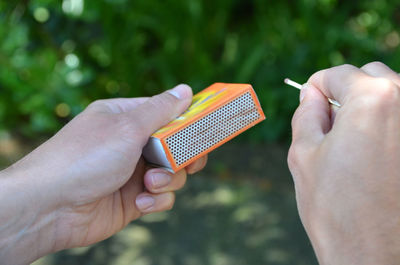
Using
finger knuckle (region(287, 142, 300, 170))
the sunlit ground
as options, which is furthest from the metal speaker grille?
the sunlit ground

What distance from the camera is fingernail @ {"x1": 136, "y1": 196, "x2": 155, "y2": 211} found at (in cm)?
143

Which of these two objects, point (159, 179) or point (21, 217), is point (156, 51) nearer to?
point (159, 179)

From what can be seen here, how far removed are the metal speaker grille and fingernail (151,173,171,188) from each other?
0.69ft

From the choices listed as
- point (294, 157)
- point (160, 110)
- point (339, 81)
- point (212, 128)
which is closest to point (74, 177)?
point (160, 110)

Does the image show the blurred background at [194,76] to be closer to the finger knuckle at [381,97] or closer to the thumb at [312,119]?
the thumb at [312,119]

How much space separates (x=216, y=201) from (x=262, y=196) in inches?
10.5

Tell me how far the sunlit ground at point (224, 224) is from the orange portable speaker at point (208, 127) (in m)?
1.24

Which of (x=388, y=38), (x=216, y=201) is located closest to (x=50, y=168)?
(x=216, y=201)

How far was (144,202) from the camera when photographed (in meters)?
1.43

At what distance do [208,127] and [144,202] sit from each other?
40 centimetres

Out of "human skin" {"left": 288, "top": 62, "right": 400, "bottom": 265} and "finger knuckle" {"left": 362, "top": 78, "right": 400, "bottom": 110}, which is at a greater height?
"finger knuckle" {"left": 362, "top": 78, "right": 400, "bottom": 110}

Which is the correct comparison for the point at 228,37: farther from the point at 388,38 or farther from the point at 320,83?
the point at 320,83

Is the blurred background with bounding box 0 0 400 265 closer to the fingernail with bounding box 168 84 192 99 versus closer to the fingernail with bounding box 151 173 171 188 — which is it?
the fingernail with bounding box 151 173 171 188

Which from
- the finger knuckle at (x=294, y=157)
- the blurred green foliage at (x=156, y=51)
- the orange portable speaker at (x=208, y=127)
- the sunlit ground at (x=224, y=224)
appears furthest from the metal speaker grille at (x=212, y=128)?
the blurred green foliage at (x=156, y=51)
